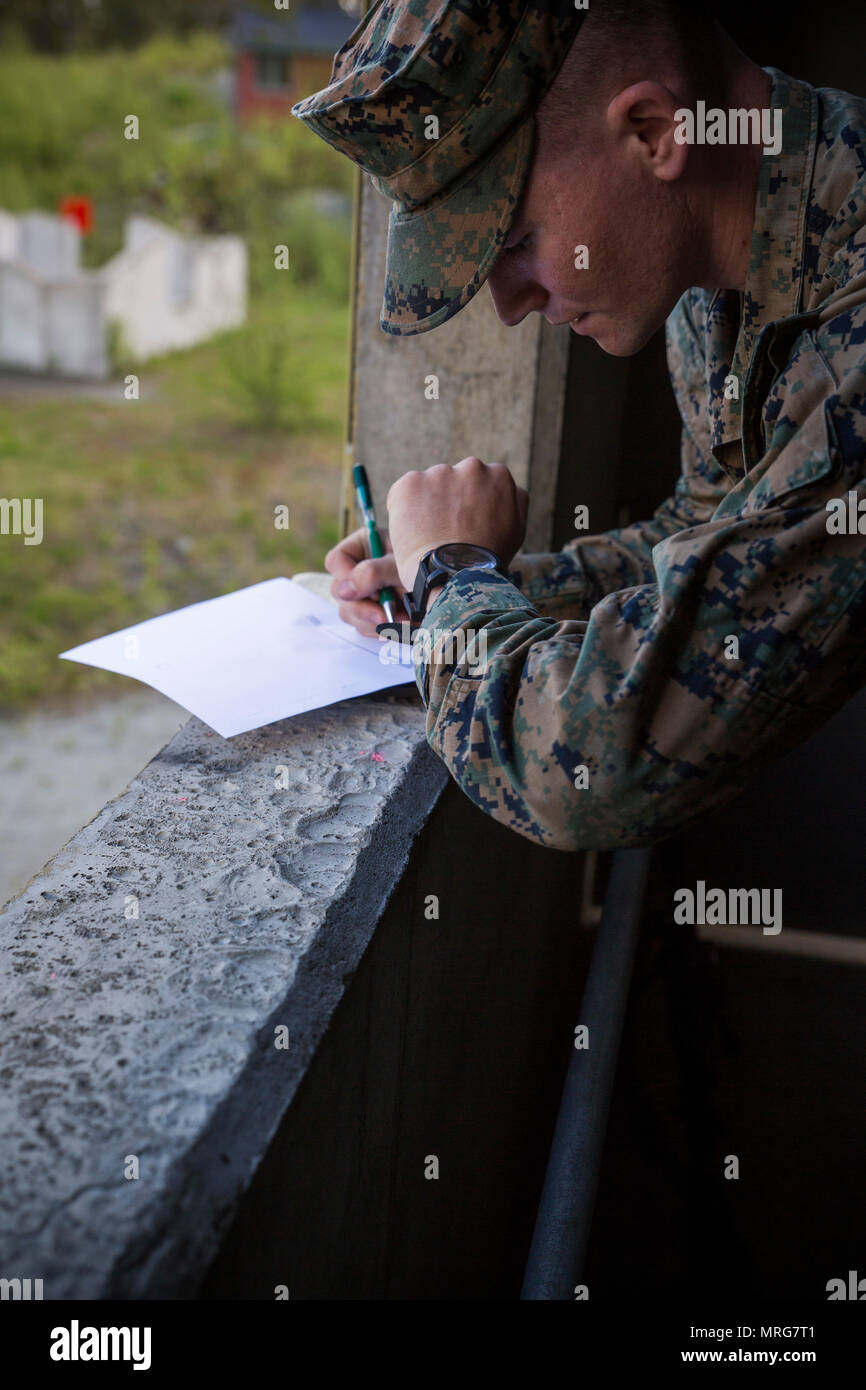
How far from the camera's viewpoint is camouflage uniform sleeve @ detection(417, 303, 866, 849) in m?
0.98

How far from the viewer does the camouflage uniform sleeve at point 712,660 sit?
0.98 metres

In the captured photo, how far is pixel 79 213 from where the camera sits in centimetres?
1595

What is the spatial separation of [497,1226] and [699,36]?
1.84 metres

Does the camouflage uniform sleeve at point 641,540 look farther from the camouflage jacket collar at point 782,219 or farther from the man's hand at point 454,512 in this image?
the camouflage jacket collar at point 782,219

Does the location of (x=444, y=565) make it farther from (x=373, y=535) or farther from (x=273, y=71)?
(x=273, y=71)

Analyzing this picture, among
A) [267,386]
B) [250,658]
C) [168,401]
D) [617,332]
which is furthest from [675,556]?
[168,401]

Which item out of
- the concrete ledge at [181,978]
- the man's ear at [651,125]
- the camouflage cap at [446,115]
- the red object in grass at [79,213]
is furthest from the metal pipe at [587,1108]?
the red object in grass at [79,213]

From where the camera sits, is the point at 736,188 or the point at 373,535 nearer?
the point at 736,188

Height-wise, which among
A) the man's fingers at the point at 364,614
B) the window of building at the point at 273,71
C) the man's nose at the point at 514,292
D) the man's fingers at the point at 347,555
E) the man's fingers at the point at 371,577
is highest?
the window of building at the point at 273,71

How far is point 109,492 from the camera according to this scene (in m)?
10.4

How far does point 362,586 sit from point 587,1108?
1.07 m

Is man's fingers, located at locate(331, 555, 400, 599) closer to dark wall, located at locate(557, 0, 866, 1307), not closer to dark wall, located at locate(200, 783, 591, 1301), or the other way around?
dark wall, located at locate(200, 783, 591, 1301)

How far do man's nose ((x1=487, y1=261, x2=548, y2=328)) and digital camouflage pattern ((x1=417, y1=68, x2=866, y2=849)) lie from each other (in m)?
0.22

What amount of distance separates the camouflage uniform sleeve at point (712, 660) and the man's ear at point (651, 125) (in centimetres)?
23
